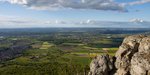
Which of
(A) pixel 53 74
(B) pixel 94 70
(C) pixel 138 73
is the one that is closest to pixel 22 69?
(A) pixel 53 74

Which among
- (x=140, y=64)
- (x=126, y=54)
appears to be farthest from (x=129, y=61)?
(x=140, y=64)

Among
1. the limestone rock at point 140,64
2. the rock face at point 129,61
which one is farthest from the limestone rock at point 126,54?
the limestone rock at point 140,64

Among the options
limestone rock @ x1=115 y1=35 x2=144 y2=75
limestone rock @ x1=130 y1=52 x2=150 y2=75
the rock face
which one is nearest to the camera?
limestone rock @ x1=130 y1=52 x2=150 y2=75

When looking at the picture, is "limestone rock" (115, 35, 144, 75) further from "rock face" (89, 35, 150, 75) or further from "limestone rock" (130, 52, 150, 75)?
"limestone rock" (130, 52, 150, 75)

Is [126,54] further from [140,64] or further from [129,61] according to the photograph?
[140,64]

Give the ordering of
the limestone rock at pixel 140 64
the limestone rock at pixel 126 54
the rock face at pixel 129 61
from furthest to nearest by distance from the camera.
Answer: the limestone rock at pixel 126 54 → the rock face at pixel 129 61 → the limestone rock at pixel 140 64

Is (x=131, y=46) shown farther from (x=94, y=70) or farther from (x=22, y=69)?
(x=22, y=69)

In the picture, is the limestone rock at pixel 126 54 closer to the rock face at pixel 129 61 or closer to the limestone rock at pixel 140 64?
the rock face at pixel 129 61

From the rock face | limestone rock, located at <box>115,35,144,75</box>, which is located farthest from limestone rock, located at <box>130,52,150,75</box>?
limestone rock, located at <box>115,35,144,75</box>
